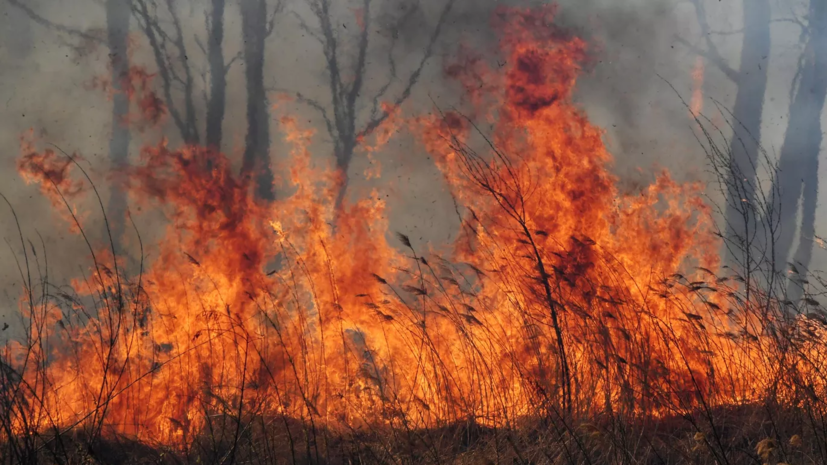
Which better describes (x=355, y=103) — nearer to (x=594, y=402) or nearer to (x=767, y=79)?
(x=594, y=402)

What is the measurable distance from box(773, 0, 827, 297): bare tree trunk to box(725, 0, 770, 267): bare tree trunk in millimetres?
237

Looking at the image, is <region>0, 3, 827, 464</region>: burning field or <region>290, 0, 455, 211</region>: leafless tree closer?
<region>0, 3, 827, 464</region>: burning field

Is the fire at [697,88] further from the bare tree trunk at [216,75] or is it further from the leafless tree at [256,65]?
the bare tree trunk at [216,75]

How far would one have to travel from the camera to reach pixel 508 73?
13.0ft

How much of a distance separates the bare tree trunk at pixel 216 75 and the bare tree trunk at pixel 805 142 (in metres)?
3.59

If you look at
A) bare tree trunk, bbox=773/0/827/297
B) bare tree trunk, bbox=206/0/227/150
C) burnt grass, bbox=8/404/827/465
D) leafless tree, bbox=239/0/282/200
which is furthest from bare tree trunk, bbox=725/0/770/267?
bare tree trunk, bbox=206/0/227/150

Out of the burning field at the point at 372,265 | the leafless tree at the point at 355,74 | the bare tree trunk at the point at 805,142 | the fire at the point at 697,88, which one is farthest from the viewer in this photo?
the bare tree trunk at the point at 805,142

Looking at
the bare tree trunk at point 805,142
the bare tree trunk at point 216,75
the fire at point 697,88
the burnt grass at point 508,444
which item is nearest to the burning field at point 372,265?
the bare tree trunk at point 216,75

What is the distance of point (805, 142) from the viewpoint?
14.0 ft

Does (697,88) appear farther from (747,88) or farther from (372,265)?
(372,265)

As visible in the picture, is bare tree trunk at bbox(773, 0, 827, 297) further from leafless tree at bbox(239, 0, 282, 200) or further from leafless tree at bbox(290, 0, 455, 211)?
leafless tree at bbox(239, 0, 282, 200)

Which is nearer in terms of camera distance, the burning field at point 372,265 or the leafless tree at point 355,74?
the burning field at point 372,265

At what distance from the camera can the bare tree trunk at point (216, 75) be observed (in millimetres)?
3895

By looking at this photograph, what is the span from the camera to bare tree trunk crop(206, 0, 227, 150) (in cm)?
389
